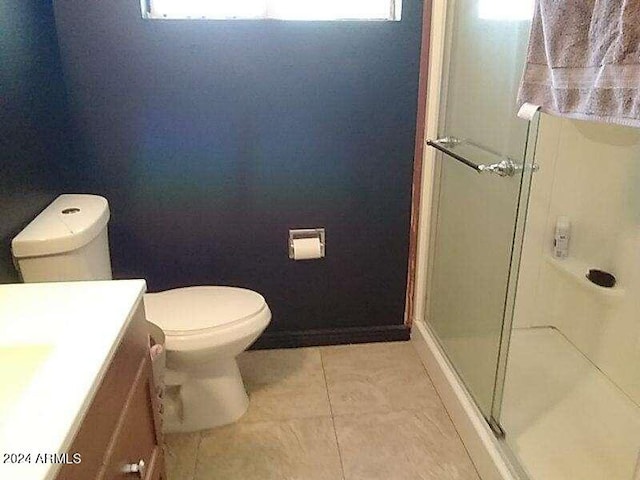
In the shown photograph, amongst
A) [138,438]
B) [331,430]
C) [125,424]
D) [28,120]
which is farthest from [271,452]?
[28,120]

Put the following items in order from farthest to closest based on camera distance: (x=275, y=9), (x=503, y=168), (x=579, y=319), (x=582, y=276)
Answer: (x=579, y=319) → (x=582, y=276) → (x=275, y=9) → (x=503, y=168)

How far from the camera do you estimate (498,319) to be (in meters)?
1.78

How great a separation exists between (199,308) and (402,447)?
2.67 ft

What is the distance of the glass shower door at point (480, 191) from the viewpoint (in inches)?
64.9

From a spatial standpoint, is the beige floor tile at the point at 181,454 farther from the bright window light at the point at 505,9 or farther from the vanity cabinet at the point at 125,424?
the bright window light at the point at 505,9

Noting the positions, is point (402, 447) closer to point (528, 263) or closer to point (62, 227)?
point (528, 263)

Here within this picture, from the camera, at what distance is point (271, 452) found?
1877 millimetres

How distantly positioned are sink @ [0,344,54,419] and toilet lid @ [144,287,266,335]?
2.46 feet

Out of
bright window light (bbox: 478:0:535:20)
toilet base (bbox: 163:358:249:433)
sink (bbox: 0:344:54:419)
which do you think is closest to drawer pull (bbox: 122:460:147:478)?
sink (bbox: 0:344:54:419)

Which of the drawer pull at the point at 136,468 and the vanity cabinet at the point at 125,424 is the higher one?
the vanity cabinet at the point at 125,424

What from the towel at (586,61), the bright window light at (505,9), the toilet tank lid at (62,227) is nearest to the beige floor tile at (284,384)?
the toilet tank lid at (62,227)

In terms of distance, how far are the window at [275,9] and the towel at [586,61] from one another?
85 centimetres

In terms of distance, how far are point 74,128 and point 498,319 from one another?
160 centimetres

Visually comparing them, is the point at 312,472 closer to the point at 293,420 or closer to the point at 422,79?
the point at 293,420
